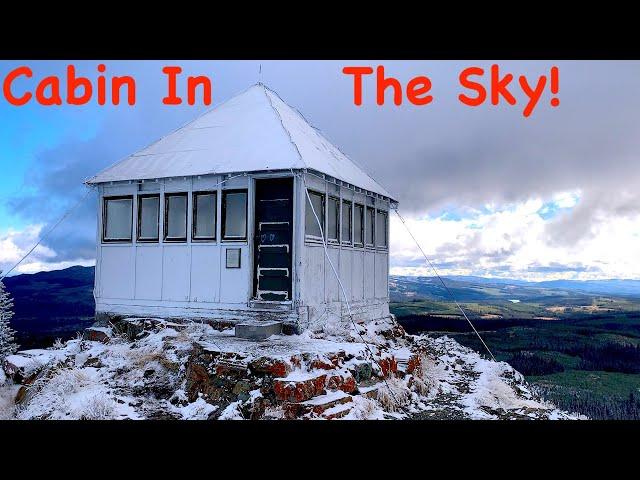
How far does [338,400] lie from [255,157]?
6.75 m

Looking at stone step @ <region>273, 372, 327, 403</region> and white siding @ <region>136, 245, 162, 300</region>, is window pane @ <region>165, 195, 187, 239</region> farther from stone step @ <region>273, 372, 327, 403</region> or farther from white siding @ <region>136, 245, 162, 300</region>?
stone step @ <region>273, 372, 327, 403</region>

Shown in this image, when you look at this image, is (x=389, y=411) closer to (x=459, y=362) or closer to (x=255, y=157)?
(x=255, y=157)

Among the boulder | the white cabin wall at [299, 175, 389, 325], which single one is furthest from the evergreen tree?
the white cabin wall at [299, 175, 389, 325]

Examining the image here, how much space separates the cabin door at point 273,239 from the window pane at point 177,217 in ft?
7.53

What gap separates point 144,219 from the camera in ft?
→ 53.3

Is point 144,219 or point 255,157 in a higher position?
point 255,157

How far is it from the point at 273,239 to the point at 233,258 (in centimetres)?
117

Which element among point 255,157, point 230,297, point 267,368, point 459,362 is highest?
point 255,157

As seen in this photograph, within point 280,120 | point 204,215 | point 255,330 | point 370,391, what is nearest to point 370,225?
point 280,120

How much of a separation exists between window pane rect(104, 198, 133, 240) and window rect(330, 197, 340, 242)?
5.86m

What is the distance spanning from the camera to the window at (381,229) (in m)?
19.6

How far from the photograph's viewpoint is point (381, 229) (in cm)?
1988
